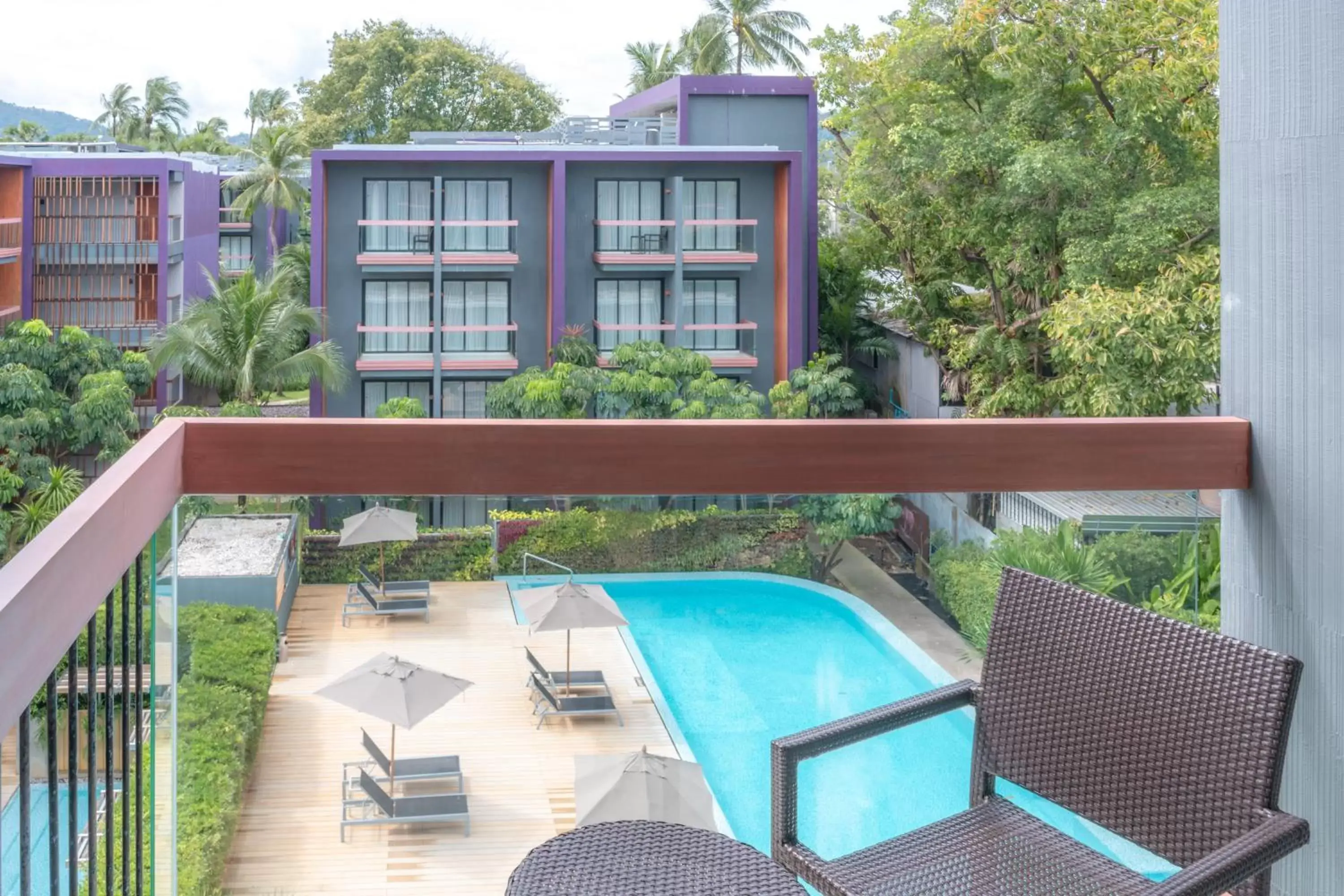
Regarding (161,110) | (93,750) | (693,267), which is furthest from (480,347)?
(161,110)

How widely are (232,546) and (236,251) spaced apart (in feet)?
82.3

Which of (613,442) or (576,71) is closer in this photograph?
(613,442)

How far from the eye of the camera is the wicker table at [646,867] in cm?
Result: 106

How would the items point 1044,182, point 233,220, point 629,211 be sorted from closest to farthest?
point 1044,182 < point 629,211 < point 233,220

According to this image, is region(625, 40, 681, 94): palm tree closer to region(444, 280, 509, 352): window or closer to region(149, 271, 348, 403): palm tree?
region(444, 280, 509, 352): window

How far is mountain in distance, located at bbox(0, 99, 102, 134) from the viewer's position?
163 ft

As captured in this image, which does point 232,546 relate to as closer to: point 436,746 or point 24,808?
point 436,746

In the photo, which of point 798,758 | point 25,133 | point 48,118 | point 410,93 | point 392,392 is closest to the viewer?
point 798,758

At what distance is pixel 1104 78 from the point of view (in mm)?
12945

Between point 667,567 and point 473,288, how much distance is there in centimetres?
1497

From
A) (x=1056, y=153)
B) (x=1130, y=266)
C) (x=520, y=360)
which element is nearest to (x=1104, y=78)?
(x=1056, y=153)

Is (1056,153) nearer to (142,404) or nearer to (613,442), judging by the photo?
(613,442)

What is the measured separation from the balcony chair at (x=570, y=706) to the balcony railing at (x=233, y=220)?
24644 mm

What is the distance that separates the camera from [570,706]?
1.46 meters
